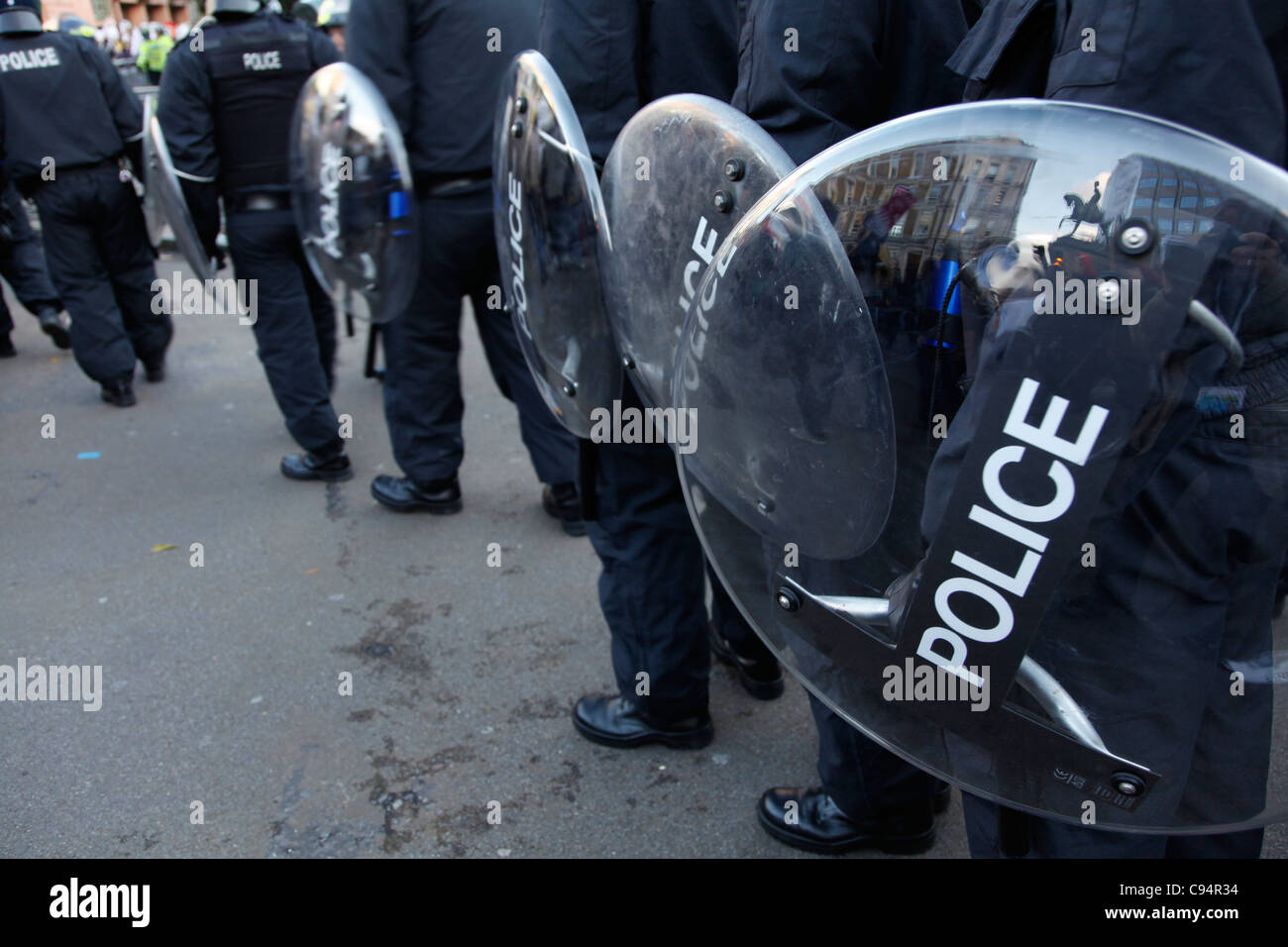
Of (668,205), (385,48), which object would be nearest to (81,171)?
(385,48)

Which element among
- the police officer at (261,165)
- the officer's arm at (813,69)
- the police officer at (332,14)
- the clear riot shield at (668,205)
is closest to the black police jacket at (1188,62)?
the clear riot shield at (668,205)

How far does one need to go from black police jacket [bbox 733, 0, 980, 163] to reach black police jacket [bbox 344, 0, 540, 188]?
1706 millimetres

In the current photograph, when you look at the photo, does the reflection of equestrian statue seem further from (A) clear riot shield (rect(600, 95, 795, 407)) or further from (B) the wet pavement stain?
(B) the wet pavement stain

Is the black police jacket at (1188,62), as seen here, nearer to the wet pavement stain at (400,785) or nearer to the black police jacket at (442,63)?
the wet pavement stain at (400,785)

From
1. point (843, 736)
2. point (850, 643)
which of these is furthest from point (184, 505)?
point (850, 643)

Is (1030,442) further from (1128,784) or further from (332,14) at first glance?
(332,14)

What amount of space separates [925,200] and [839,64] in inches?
28.3

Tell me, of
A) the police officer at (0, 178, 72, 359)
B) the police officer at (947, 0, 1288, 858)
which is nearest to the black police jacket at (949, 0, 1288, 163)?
the police officer at (947, 0, 1288, 858)

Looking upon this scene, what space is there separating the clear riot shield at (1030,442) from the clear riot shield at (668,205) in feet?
0.92

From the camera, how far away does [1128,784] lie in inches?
41.1

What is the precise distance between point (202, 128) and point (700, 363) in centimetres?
330

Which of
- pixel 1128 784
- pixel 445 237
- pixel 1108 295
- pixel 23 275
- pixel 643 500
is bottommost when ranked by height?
pixel 23 275
